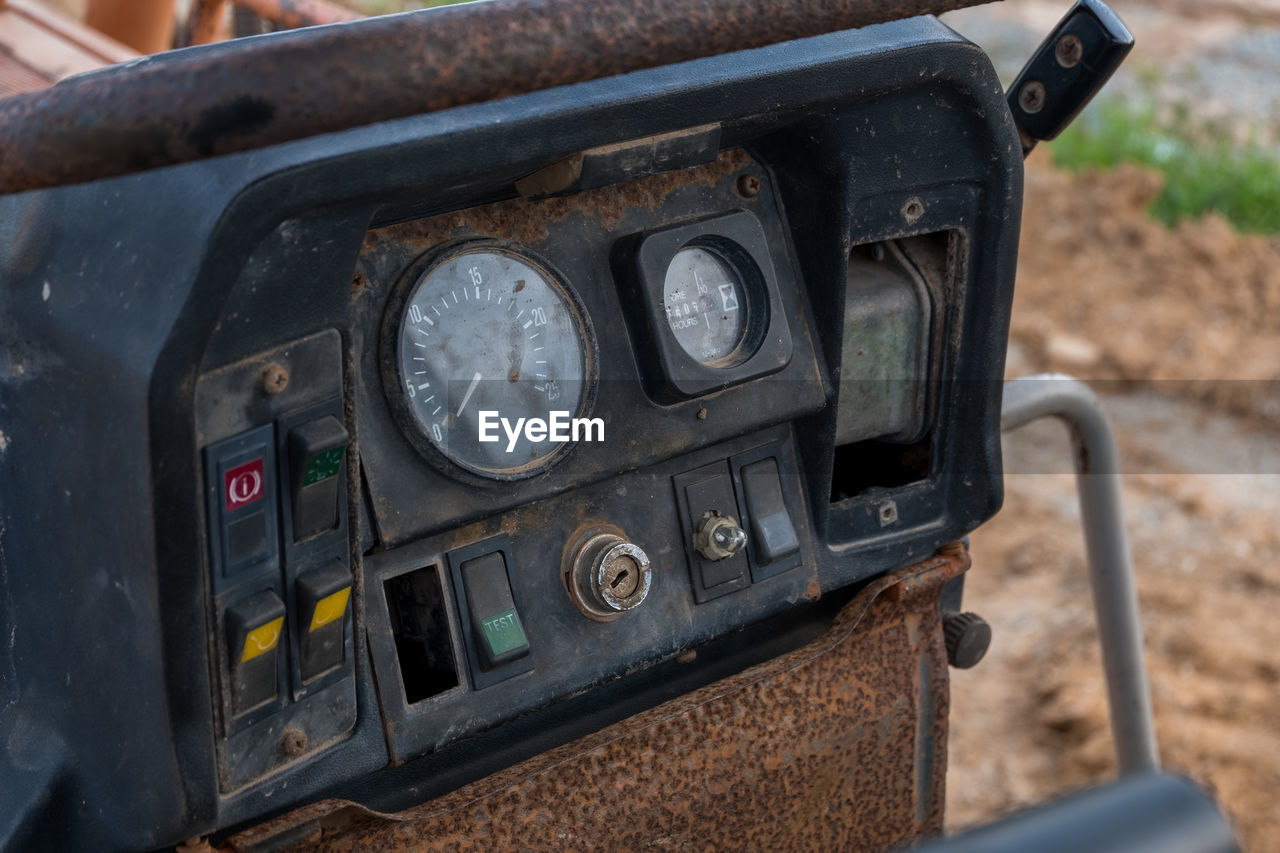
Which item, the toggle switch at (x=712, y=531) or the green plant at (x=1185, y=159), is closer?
the toggle switch at (x=712, y=531)

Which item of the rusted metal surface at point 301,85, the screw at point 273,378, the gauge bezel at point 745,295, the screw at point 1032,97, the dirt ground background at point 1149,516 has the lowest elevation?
the dirt ground background at point 1149,516

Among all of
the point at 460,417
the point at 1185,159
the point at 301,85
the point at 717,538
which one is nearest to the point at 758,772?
the point at 717,538

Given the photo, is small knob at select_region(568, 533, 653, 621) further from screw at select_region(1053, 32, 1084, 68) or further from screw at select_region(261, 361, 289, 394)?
screw at select_region(1053, 32, 1084, 68)

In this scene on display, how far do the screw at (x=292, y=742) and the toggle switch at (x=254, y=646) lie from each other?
4 centimetres

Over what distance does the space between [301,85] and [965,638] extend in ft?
3.49

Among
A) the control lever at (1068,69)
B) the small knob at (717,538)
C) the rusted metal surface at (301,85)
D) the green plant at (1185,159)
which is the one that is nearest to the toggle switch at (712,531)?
the small knob at (717,538)

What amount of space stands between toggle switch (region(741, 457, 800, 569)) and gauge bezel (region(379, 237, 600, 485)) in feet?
0.68

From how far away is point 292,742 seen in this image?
42.7 inches

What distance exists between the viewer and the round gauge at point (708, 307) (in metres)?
1.28

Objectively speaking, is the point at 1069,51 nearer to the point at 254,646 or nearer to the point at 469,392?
the point at 469,392

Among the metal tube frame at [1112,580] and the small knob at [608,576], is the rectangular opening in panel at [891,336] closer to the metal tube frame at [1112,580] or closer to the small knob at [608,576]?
the small knob at [608,576]

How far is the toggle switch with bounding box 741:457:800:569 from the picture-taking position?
1349 mm

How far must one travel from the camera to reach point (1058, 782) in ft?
9.34

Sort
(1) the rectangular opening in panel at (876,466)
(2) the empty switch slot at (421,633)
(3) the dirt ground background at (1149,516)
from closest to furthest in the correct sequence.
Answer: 1. (2) the empty switch slot at (421,633)
2. (1) the rectangular opening in panel at (876,466)
3. (3) the dirt ground background at (1149,516)
